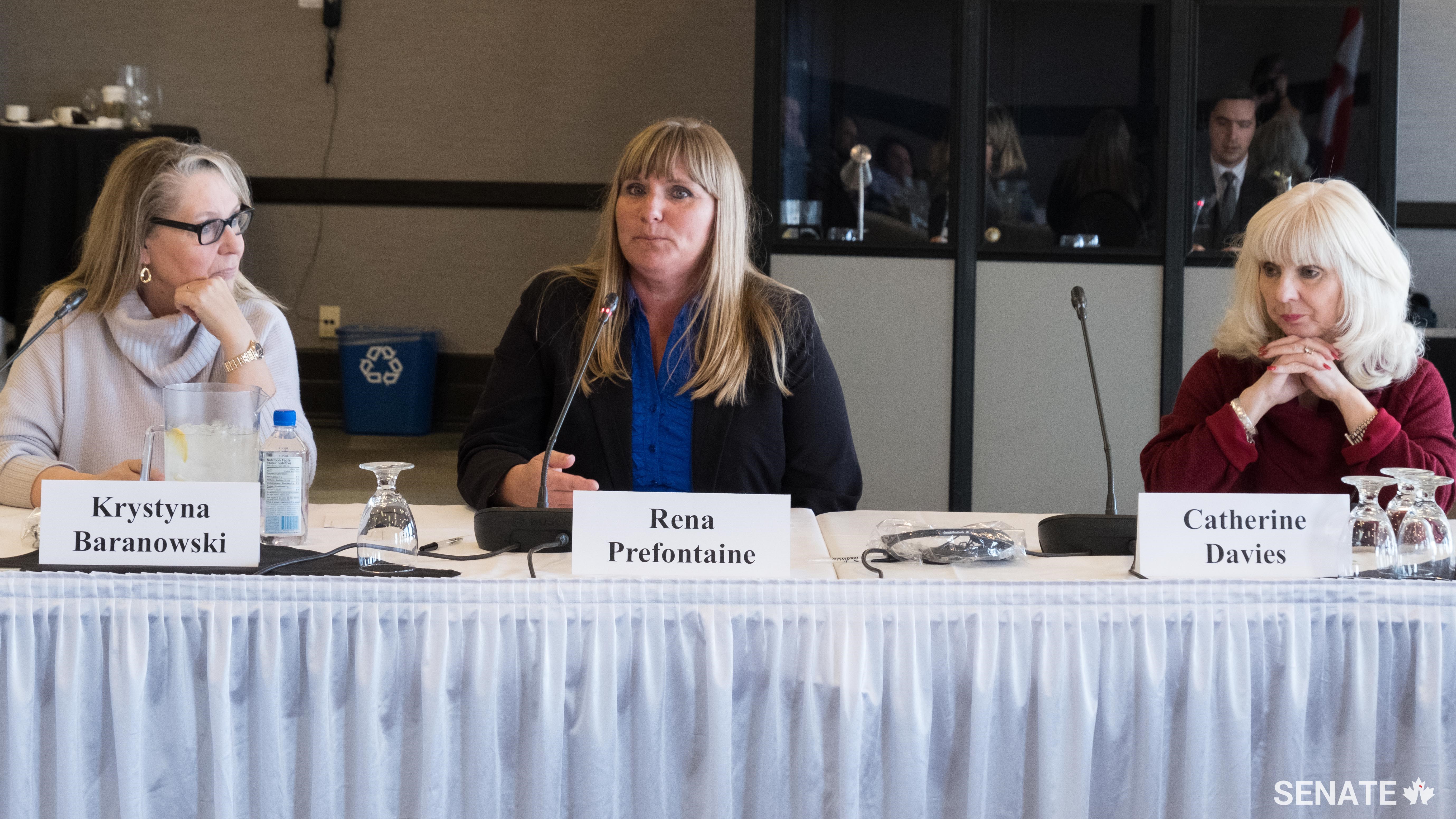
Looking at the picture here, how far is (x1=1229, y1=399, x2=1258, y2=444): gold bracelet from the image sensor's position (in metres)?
1.71

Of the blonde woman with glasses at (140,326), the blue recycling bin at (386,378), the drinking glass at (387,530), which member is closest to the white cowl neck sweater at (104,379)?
the blonde woman with glasses at (140,326)

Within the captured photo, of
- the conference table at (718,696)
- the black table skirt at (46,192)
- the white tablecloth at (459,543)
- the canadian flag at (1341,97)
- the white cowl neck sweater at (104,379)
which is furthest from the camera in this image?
the black table skirt at (46,192)

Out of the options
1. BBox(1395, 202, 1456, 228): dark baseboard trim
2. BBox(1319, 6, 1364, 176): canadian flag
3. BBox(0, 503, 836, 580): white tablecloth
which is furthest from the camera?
BBox(1395, 202, 1456, 228): dark baseboard trim

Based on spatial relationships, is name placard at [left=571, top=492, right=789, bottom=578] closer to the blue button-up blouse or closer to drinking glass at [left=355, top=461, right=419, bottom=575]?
drinking glass at [left=355, top=461, right=419, bottom=575]

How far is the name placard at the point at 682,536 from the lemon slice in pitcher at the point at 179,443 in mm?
458

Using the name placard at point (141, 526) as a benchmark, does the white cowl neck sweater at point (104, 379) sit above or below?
above

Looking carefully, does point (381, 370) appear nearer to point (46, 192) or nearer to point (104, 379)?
point (46, 192)

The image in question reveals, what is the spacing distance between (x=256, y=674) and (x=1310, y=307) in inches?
56.6

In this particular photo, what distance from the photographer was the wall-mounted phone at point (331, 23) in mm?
5164

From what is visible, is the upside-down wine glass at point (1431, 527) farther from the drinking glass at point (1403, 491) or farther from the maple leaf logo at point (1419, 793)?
the maple leaf logo at point (1419, 793)

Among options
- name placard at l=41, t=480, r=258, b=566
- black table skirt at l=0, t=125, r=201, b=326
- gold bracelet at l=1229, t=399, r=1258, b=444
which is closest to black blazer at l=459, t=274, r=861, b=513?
gold bracelet at l=1229, t=399, r=1258, b=444

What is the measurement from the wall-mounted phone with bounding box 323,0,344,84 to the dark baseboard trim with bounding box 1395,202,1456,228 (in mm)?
4265

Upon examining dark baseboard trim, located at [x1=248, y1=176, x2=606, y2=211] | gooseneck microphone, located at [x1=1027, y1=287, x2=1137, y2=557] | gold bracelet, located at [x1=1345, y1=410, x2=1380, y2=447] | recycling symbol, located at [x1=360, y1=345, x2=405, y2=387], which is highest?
dark baseboard trim, located at [x1=248, y1=176, x2=606, y2=211]

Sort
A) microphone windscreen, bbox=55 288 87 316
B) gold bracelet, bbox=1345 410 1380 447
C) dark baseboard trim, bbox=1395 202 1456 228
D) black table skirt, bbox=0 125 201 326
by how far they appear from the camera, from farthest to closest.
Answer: black table skirt, bbox=0 125 201 326, dark baseboard trim, bbox=1395 202 1456 228, gold bracelet, bbox=1345 410 1380 447, microphone windscreen, bbox=55 288 87 316
